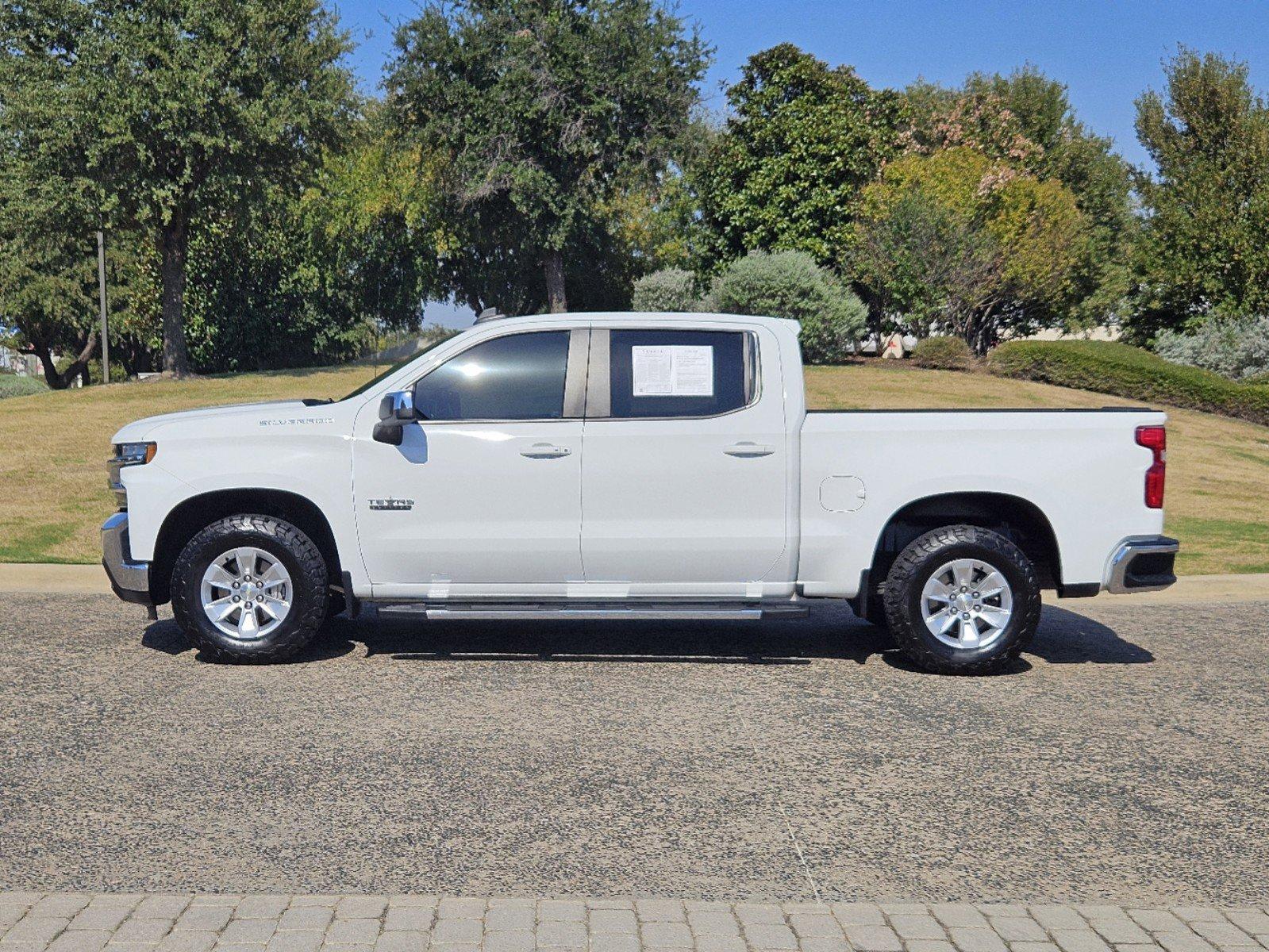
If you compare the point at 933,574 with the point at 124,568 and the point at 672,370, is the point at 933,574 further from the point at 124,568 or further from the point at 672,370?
the point at 124,568

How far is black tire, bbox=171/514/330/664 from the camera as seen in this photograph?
7.34m

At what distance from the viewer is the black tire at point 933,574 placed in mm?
7258

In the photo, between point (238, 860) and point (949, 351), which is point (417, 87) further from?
point (238, 860)

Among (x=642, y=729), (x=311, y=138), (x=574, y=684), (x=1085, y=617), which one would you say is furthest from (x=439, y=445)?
(x=311, y=138)

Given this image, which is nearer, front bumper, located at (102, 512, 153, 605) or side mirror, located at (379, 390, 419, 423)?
side mirror, located at (379, 390, 419, 423)

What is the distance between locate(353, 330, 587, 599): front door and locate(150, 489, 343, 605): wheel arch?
380mm

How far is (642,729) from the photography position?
6184 mm

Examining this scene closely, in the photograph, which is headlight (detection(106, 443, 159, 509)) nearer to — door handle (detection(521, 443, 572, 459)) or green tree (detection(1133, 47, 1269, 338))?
door handle (detection(521, 443, 572, 459))

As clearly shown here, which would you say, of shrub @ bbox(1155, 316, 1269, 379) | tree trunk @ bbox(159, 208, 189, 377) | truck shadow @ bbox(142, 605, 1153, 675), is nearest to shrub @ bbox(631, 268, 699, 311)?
tree trunk @ bbox(159, 208, 189, 377)

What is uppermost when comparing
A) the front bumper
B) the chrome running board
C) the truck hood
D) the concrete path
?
the truck hood

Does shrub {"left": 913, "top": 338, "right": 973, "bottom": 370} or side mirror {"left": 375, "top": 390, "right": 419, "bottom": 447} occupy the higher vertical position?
shrub {"left": 913, "top": 338, "right": 973, "bottom": 370}

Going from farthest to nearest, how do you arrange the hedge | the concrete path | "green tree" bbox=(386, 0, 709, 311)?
1. "green tree" bbox=(386, 0, 709, 311)
2. the hedge
3. the concrete path

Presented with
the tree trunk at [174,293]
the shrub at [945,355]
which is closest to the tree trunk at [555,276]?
the tree trunk at [174,293]

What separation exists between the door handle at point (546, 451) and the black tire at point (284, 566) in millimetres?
1396
